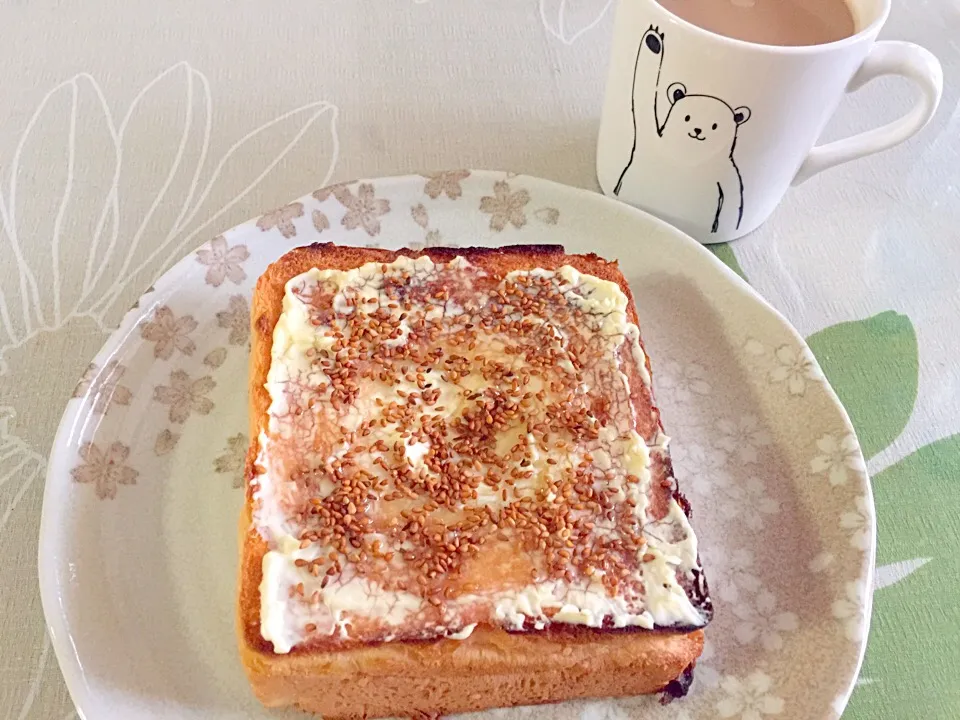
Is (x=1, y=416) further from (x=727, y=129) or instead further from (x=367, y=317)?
(x=727, y=129)

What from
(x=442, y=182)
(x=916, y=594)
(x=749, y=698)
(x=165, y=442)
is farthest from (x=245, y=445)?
(x=916, y=594)

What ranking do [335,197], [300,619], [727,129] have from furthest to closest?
[335,197] → [727,129] → [300,619]

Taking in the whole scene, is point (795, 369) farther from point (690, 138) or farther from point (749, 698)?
point (749, 698)

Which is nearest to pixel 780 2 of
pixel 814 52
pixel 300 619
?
pixel 814 52

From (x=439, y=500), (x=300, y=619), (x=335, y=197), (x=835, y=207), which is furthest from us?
(x=835, y=207)

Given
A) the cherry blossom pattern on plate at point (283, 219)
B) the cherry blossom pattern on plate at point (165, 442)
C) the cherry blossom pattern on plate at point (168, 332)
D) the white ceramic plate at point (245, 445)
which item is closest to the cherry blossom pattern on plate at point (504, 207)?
the white ceramic plate at point (245, 445)

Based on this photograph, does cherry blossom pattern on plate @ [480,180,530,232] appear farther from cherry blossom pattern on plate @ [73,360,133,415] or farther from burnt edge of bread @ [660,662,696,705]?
burnt edge of bread @ [660,662,696,705]

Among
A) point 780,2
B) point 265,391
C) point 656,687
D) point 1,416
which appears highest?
point 780,2

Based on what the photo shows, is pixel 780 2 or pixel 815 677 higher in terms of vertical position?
pixel 780 2
